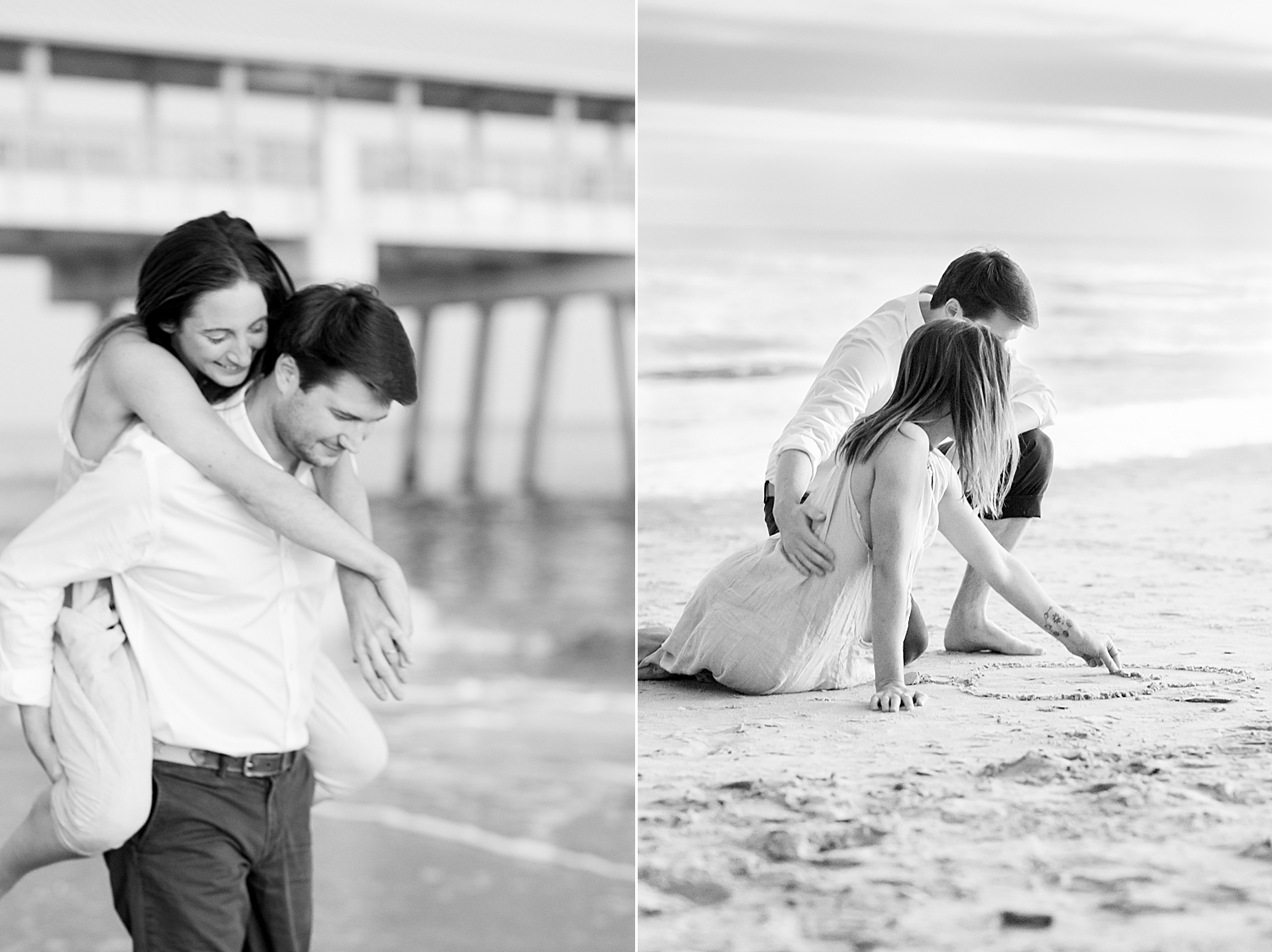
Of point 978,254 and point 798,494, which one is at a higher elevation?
point 978,254

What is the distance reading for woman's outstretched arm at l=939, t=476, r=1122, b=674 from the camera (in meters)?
1.86

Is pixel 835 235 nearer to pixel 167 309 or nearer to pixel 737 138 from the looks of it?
pixel 737 138

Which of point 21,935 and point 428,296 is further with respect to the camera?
point 428,296

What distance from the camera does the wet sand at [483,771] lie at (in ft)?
16.6

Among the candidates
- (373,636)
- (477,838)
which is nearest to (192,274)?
(373,636)

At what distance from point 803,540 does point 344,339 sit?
0.73 m

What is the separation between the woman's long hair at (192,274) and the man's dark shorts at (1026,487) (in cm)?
80

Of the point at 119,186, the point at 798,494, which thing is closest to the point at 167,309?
the point at 798,494

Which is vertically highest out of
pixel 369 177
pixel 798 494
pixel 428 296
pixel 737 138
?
pixel 369 177

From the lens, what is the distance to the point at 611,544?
9836mm

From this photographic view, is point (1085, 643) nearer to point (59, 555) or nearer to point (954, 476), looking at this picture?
point (954, 476)

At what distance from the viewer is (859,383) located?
75.7 inches

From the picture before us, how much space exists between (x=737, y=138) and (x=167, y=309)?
3.47 ft

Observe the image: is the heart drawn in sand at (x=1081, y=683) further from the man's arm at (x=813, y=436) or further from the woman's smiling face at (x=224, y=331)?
the woman's smiling face at (x=224, y=331)
